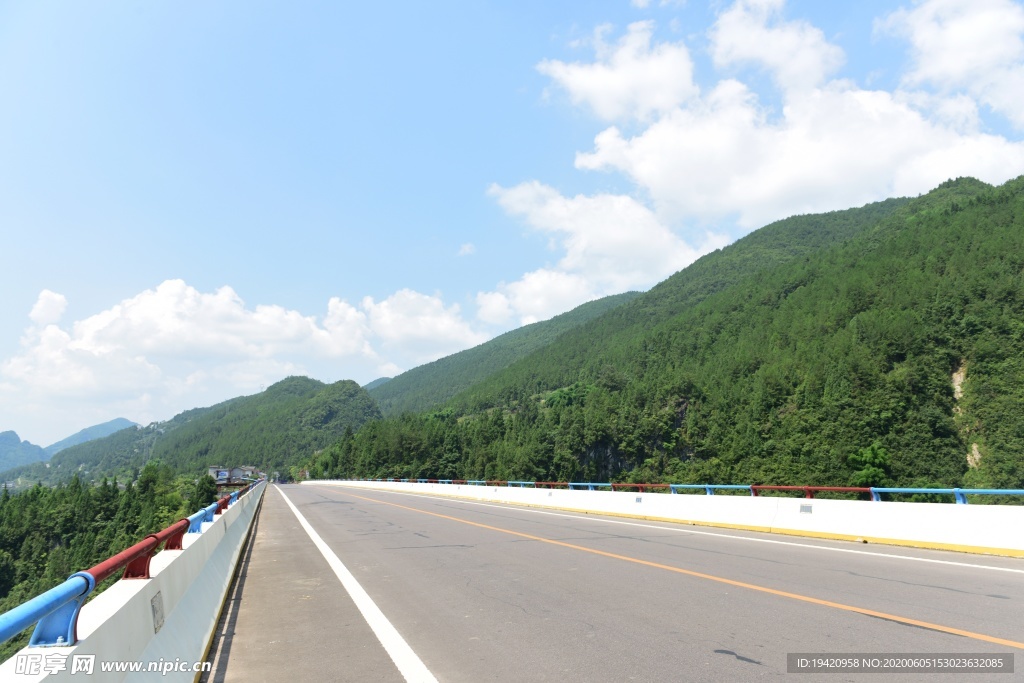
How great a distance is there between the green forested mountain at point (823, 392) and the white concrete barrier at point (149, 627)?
100580 mm

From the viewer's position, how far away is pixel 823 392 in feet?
372

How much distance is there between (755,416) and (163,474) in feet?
434

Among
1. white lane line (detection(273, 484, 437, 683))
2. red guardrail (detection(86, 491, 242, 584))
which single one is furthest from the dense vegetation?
red guardrail (detection(86, 491, 242, 584))

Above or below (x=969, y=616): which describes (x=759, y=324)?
above

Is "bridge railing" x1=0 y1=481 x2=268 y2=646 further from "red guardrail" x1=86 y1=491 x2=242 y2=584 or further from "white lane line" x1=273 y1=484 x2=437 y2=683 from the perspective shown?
"white lane line" x1=273 y1=484 x2=437 y2=683

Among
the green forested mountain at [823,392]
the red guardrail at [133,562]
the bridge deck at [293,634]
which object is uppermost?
the green forested mountain at [823,392]

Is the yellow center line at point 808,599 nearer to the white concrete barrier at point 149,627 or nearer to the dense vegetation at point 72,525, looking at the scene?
the white concrete barrier at point 149,627

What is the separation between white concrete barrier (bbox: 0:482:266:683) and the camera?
9.32 feet

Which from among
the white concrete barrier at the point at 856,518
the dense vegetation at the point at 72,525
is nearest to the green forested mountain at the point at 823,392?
the dense vegetation at the point at 72,525

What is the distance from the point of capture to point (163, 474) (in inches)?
5945

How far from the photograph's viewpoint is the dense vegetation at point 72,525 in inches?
4040

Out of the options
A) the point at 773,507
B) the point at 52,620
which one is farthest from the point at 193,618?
the point at 773,507

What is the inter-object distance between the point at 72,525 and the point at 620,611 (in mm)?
151277

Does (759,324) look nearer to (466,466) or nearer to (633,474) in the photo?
(633,474)
